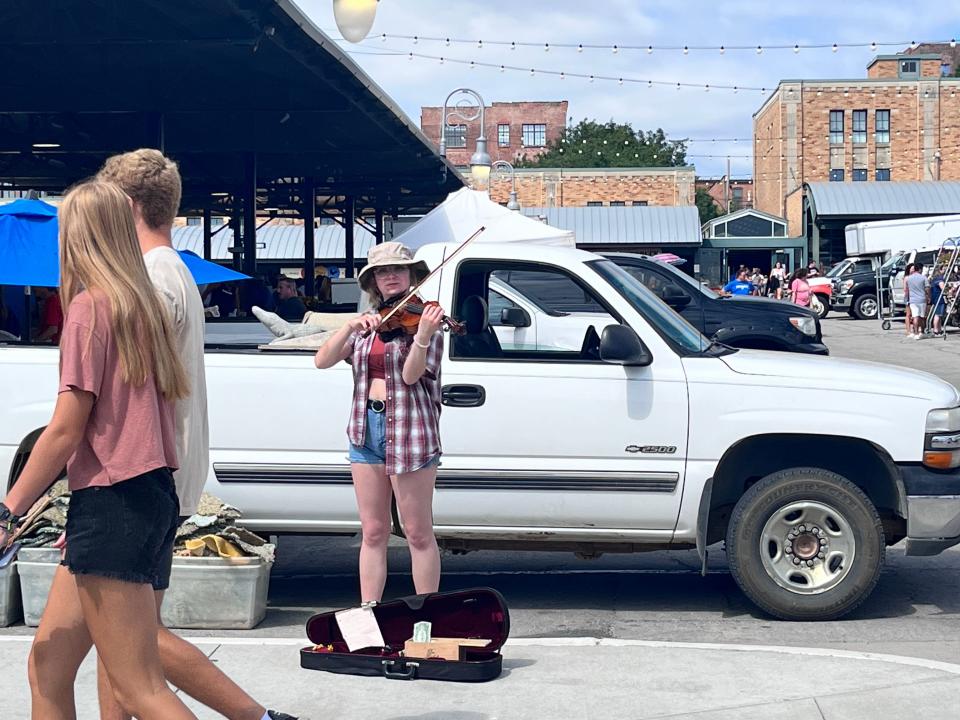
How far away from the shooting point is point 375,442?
5.59 meters

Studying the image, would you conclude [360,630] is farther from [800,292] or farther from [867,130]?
[867,130]

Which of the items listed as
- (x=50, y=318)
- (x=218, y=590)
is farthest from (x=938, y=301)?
(x=218, y=590)

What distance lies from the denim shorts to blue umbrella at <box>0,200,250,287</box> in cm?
472

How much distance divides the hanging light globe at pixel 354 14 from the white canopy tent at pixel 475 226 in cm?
439

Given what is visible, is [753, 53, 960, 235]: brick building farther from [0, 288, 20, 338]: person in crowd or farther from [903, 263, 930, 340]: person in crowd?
[0, 288, 20, 338]: person in crowd

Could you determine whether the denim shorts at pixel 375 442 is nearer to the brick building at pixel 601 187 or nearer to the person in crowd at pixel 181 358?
the person in crowd at pixel 181 358

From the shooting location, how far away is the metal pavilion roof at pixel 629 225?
55.6 m

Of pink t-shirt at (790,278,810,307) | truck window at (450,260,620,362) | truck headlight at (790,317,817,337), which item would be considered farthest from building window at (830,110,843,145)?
truck window at (450,260,620,362)

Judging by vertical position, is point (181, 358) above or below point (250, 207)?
below

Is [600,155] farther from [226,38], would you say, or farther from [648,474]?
[648,474]

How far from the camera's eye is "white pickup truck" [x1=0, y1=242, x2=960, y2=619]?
6.54 meters

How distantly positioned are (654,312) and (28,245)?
552 cm

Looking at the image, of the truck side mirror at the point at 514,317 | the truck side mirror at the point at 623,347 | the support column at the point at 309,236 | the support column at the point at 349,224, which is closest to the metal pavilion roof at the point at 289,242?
the support column at the point at 349,224

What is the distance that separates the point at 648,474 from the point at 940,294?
27.5m
